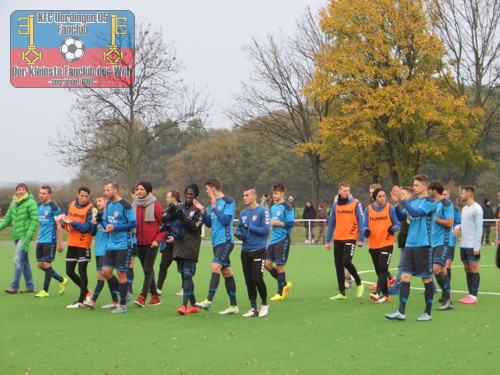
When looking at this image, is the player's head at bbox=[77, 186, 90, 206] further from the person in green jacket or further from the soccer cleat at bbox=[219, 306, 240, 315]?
the soccer cleat at bbox=[219, 306, 240, 315]

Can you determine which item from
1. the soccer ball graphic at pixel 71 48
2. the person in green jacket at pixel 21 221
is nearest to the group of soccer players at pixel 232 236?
the person in green jacket at pixel 21 221

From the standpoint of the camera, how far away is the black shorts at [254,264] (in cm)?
1177

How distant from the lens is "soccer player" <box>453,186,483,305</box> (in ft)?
44.2

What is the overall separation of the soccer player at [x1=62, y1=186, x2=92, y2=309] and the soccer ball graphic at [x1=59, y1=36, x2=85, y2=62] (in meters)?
7.23

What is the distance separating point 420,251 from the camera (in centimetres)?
1127

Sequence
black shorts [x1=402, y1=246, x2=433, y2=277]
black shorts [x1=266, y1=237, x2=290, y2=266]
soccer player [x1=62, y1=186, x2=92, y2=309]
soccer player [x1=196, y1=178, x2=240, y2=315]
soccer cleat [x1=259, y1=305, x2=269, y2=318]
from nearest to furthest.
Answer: black shorts [x1=402, y1=246, x2=433, y2=277] → soccer cleat [x1=259, y1=305, x2=269, y2=318] → soccer player [x1=196, y1=178, x2=240, y2=315] → soccer player [x1=62, y1=186, x2=92, y2=309] → black shorts [x1=266, y1=237, x2=290, y2=266]

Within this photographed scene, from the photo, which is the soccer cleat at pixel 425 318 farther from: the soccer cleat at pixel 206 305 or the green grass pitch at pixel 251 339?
the soccer cleat at pixel 206 305

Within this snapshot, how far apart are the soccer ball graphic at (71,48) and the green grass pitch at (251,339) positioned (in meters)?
7.38

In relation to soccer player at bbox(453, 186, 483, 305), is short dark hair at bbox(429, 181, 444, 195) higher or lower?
higher

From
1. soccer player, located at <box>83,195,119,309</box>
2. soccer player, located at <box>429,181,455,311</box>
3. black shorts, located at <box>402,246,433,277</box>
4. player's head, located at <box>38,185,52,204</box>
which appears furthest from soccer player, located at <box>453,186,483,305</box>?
player's head, located at <box>38,185,52,204</box>

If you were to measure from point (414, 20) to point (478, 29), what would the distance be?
3.56 m

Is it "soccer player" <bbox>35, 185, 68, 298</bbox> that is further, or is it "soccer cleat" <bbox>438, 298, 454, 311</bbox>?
"soccer player" <bbox>35, 185, 68, 298</bbox>

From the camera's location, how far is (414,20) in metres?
40.2

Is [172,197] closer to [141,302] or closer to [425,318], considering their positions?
[141,302]
